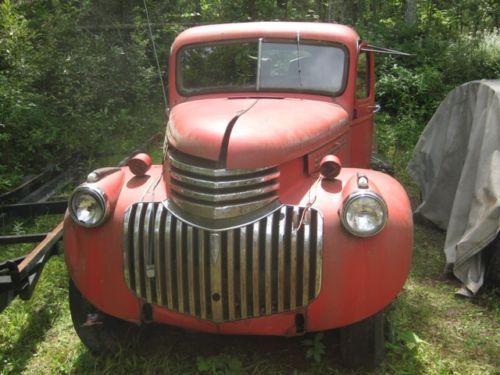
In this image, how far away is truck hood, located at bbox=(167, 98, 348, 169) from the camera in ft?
9.46

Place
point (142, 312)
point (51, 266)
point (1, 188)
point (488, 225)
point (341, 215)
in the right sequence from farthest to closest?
point (1, 188) < point (51, 266) < point (488, 225) < point (142, 312) < point (341, 215)

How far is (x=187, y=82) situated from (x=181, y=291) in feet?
6.39

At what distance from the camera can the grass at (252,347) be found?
3260 mm

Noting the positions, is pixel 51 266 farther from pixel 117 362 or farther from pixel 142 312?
pixel 142 312

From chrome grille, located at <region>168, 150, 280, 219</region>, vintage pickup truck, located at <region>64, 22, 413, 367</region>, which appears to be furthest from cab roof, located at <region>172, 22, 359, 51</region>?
chrome grille, located at <region>168, 150, 280, 219</region>

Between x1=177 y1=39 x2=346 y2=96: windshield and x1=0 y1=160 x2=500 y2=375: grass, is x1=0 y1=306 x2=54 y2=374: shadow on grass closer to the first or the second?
x1=0 y1=160 x2=500 y2=375: grass

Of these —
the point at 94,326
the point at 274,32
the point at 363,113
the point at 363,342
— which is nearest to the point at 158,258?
the point at 94,326

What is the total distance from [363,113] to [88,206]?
2405mm

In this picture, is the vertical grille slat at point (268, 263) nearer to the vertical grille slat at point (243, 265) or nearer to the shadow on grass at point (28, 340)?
the vertical grille slat at point (243, 265)

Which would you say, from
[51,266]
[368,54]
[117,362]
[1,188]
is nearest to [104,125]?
[1,188]

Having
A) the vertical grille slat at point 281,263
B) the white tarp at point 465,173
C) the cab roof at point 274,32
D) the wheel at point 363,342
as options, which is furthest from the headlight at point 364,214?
the cab roof at point 274,32

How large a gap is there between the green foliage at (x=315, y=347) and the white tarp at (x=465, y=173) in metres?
1.43

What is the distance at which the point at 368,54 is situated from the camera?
4738mm

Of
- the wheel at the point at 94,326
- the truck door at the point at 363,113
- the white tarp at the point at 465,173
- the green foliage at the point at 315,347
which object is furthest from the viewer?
the truck door at the point at 363,113
